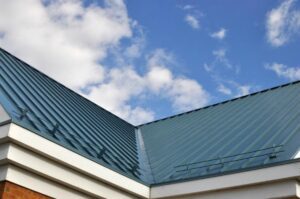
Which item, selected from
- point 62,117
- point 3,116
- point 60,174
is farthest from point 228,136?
point 3,116

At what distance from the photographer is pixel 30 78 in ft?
43.2

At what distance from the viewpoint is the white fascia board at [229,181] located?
8.64m

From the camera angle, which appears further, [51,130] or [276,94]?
[276,94]

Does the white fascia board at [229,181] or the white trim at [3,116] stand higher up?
the white trim at [3,116]

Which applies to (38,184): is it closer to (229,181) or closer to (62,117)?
(62,117)

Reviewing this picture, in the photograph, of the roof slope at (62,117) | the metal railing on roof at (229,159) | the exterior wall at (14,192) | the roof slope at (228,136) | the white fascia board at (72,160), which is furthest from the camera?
the roof slope at (228,136)

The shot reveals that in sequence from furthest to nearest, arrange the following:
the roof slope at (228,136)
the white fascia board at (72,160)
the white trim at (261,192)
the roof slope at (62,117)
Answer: the roof slope at (228,136) < the roof slope at (62,117) < the white trim at (261,192) < the white fascia board at (72,160)

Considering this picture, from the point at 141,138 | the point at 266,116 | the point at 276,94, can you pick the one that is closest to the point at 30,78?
the point at 141,138

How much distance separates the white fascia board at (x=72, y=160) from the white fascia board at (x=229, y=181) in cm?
48

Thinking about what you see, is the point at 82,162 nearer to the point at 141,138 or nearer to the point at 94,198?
the point at 94,198

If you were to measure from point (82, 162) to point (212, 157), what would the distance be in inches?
138

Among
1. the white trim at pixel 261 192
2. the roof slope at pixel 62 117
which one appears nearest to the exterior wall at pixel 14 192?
the roof slope at pixel 62 117

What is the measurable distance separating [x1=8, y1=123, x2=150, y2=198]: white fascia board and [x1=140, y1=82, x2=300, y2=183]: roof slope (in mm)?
1073

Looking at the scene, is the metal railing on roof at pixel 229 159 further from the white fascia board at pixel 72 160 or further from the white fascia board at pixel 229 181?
the white fascia board at pixel 72 160
